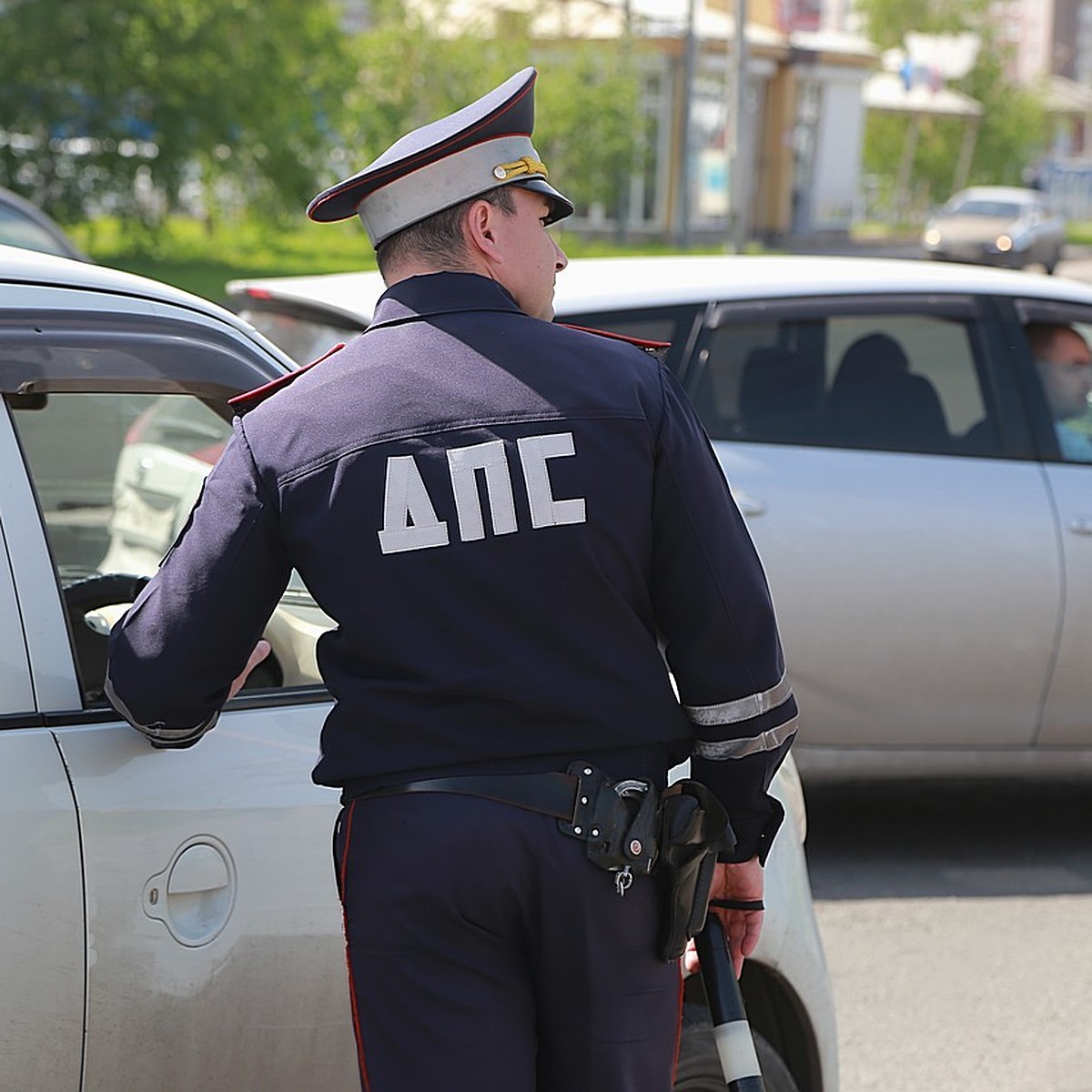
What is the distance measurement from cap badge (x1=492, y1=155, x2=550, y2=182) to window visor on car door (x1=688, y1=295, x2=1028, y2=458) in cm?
289

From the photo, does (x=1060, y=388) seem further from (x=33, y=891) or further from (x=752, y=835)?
(x=33, y=891)

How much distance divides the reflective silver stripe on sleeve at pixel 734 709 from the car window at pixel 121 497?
78cm

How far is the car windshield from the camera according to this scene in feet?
118

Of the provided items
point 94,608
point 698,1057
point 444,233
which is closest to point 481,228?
point 444,233

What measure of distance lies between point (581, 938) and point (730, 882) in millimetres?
324

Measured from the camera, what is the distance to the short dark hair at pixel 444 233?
84.3 inches

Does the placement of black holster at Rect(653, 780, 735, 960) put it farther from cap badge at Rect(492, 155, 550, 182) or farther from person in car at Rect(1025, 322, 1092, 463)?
person in car at Rect(1025, 322, 1092, 463)

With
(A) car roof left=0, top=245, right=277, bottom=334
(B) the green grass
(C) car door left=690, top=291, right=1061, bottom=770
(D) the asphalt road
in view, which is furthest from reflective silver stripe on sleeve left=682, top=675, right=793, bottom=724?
(B) the green grass

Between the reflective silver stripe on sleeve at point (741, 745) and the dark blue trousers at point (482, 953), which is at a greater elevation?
the reflective silver stripe on sleeve at point (741, 745)

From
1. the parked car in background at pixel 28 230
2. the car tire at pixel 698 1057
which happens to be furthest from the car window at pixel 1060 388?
the parked car in background at pixel 28 230

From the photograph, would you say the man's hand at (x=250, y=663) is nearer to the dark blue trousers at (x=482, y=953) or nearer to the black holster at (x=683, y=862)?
the dark blue trousers at (x=482, y=953)

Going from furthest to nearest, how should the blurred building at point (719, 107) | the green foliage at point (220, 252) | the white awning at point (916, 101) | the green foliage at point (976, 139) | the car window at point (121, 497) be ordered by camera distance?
the green foliage at point (976, 139), the white awning at point (916, 101), the blurred building at point (719, 107), the green foliage at point (220, 252), the car window at point (121, 497)

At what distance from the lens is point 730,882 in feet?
7.60

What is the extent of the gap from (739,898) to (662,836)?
0.25 m
